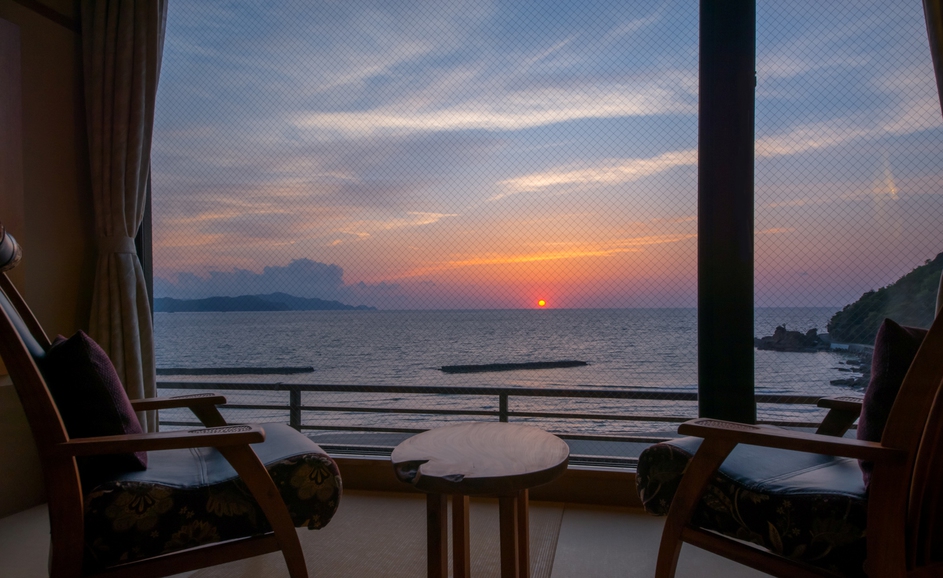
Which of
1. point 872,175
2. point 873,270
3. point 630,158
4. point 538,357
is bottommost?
point 538,357

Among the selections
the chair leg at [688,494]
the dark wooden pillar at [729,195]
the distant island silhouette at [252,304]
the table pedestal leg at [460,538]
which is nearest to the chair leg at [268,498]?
the table pedestal leg at [460,538]

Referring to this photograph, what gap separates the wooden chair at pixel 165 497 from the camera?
115 centimetres

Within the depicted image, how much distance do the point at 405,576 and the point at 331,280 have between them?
1.90 meters

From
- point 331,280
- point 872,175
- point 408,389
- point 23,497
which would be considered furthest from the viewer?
point 331,280

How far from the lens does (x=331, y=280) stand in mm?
3242

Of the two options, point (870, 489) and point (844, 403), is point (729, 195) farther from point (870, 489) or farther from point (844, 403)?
point (870, 489)

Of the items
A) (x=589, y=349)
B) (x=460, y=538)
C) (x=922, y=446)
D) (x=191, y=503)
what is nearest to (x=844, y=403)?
(x=922, y=446)

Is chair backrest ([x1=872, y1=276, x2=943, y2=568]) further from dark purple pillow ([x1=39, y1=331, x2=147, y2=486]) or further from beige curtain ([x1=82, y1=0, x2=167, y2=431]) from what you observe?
beige curtain ([x1=82, y1=0, x2=167, y2=431])

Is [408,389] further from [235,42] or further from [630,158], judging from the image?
[235,42]

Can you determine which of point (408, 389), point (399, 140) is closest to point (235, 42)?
point (399, 140)

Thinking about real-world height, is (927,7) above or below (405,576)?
above

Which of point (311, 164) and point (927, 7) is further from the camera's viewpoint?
point (311, 164)

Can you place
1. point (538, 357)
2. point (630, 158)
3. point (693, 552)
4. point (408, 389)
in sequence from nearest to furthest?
point (693, 552) → point (630, 158) → point (408, 389) → point (538, 357)

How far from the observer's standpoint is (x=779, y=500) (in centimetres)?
116
